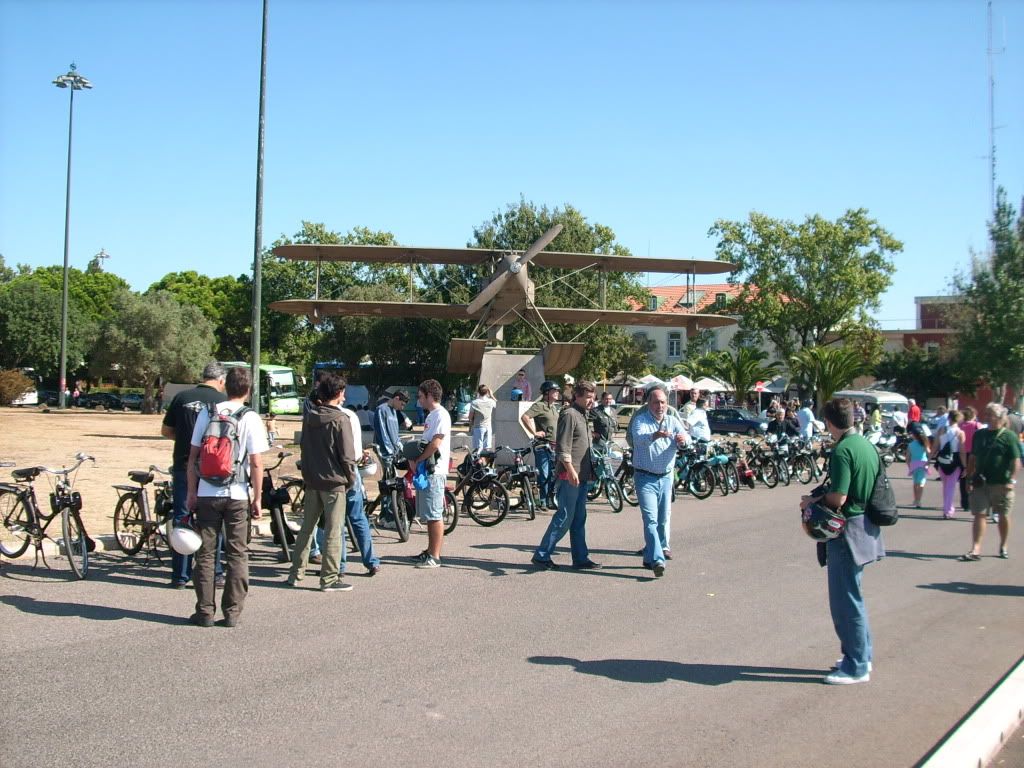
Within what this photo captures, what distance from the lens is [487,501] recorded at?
12367 millimetres

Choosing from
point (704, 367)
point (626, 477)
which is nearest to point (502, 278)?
point (626, 477)

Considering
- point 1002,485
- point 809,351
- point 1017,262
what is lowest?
point 1002,485

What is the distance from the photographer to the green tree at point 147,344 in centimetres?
5619

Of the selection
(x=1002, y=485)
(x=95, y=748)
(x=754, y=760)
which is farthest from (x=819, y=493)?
(x=1002, y=485)

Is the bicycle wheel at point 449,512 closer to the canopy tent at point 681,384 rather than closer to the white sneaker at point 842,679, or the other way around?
the white sneaker at point 842,679

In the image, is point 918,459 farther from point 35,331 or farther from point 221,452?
point 35,331

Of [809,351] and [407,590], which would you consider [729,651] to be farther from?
[809,351]

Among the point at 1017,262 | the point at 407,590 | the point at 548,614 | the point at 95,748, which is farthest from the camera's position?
the point at 1017,262

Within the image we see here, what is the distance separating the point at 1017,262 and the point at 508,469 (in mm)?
32484

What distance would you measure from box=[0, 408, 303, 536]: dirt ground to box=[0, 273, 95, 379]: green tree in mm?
26267

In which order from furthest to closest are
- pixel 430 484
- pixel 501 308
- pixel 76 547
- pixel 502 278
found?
pixel 501 308 < pixel 502 278 < pixel 430 484 < pixel 76 547

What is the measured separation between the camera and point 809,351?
47.4m

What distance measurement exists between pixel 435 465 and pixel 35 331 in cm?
6271

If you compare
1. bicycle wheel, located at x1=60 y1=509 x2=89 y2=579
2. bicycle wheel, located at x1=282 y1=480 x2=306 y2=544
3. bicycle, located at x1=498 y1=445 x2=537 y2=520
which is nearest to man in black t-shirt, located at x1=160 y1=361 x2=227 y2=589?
bicycle wheel, located at x1=60 y1=509 x2=89 y2=579
